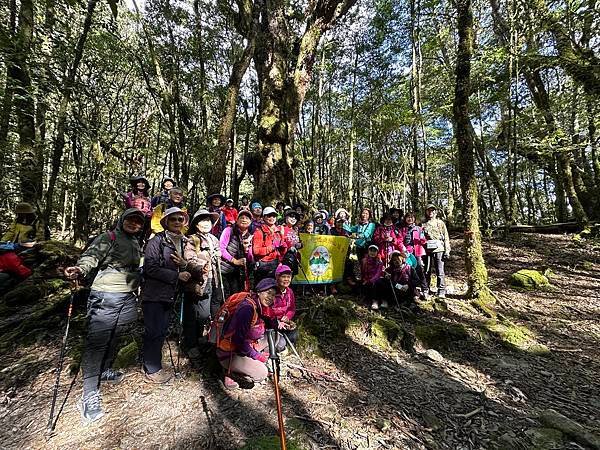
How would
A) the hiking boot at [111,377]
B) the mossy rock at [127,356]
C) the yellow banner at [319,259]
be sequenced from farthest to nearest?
the yellow banner at [319,259] → the mossy rock at [127,356] → the hiking boot at [111,377]

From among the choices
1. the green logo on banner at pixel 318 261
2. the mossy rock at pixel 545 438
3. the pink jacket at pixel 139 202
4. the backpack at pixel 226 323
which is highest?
the pink jacket at pixel 139 202

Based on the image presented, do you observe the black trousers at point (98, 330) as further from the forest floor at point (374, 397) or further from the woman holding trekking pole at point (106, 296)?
the forest floor at point (374, 397)

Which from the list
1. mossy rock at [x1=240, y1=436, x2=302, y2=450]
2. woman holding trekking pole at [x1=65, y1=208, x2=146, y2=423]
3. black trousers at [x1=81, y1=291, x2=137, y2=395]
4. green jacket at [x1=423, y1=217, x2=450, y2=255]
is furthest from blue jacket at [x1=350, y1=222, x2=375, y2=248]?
black trousers at [x1=81, y1=291, x2=137, y2=395]

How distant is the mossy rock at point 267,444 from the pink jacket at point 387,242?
4.49 metres

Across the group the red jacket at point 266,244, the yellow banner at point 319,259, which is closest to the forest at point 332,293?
the yellow banner at point 319,259

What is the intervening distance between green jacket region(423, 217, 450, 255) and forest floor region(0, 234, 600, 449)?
73.0 inches

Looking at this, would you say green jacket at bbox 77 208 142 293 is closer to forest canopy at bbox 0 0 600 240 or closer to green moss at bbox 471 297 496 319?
forest canopy at bbox 0 0 600 240

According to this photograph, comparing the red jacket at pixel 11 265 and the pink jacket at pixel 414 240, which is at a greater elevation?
the pink jacket at pixel 414 240

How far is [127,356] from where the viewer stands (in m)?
4.33

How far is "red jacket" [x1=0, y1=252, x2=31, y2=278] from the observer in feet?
18.6

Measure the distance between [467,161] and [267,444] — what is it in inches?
253

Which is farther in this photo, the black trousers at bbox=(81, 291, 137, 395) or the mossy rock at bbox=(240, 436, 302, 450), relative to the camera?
the black trousers at bbox=(81, 291, 137, 395)

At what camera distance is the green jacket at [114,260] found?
3381 millimetres

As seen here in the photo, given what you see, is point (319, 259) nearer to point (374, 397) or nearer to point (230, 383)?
point (374, 397)
